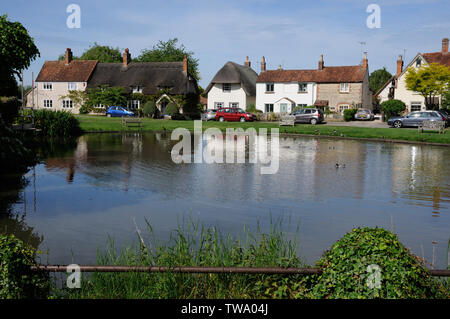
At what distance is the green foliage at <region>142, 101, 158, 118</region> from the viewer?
6178cm

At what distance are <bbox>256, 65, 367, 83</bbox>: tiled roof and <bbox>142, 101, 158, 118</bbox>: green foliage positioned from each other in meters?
16.7

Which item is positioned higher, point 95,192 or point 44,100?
point 44,100

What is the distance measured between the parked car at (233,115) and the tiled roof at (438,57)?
81.1 feet

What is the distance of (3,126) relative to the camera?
16797 millimetres

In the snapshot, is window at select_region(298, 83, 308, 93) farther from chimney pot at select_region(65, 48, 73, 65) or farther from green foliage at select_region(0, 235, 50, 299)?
green foliage at select_region(0, 235, 50, 299)

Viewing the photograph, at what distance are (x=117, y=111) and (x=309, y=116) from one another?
25.9m

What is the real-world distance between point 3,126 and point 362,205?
43.2 feet

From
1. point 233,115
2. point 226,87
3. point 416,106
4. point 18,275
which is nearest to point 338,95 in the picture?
point 416,106

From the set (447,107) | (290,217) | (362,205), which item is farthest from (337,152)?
(447,107)

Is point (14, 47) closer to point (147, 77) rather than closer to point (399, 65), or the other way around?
point (147, 77)

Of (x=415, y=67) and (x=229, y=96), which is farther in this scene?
(x=229, y=96)

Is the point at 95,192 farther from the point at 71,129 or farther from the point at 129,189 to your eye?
the point at 71,129

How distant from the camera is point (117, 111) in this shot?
2375 inches

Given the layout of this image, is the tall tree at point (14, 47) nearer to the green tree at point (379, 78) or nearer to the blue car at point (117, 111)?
the blue car at point (117, 111)
